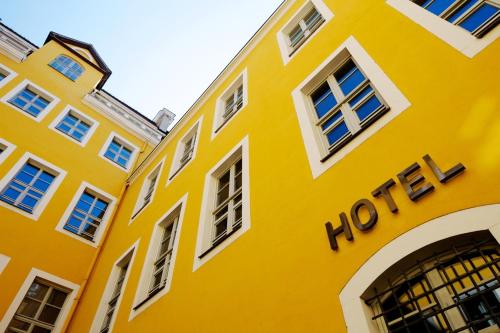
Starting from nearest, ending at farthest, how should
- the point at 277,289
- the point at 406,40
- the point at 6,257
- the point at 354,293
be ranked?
the point at 354,293 → the point at 277,289 → the point at 406,40 → the point at 6,257

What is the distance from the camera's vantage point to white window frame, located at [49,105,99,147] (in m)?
13.3

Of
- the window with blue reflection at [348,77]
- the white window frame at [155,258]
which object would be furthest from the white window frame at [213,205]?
the window with blue reflection at [348,77]

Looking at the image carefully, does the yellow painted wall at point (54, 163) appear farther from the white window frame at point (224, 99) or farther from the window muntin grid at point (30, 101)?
the white window frame at point (224, 99)

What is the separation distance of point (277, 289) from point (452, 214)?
2101mm

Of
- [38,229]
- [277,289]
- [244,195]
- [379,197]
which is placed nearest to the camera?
[379,197]

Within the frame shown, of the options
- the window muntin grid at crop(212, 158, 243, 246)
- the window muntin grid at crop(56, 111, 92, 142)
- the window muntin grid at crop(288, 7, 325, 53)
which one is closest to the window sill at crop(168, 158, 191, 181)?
the window muntin grid at crop(212, 158, 243, 246)

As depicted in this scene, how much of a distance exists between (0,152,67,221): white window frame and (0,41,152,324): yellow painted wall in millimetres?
118

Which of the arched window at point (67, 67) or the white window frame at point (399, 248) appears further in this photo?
the arched window at point (67, 67)

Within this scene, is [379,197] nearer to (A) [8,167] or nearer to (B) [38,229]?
(B) [38,229]

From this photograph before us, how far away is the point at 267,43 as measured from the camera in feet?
32.1

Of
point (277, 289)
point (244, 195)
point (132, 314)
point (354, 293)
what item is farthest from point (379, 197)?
point (132, 314)

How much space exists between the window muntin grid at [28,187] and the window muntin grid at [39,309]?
245 centimetres

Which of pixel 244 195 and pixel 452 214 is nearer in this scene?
pixel 452 214

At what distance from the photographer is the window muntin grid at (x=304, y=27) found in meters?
8.35
